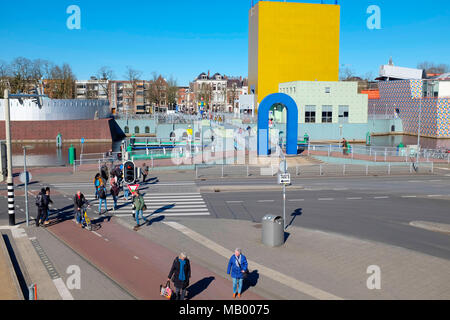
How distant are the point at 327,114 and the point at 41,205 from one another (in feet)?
177

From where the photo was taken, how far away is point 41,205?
17938 millimetres

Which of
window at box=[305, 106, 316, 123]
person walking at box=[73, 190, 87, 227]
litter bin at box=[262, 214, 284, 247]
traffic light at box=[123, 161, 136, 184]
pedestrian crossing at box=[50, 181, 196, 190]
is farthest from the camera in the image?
window at box=[305, 106, 316, 123]

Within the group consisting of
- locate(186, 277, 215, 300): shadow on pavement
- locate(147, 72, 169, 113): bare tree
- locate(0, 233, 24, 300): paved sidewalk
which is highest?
locate(147, 72, 169, 113): bare tree

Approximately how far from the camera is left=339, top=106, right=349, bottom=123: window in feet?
217

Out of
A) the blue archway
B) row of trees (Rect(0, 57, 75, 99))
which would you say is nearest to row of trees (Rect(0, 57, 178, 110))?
row of trees (Rect(0, 57, 75, 99))

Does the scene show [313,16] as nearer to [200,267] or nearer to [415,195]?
[415,195]

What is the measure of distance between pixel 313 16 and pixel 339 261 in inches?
2745

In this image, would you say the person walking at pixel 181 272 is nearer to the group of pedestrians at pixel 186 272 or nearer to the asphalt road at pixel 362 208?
the group of pedestrians at pixel 186 272

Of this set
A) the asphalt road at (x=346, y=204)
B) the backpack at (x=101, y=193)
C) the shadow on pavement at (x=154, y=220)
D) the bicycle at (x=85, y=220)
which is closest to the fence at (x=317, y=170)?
the asphalt road at (x=346, y=204)

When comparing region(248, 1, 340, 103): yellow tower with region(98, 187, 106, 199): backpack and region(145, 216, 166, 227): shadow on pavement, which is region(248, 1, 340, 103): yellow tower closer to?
region(98, 187, 106, 199): backpack

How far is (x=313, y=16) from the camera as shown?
76.3m

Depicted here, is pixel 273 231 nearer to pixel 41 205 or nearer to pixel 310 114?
pixel 41 205

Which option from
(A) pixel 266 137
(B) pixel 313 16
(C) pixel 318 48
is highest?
(B) pixel 313 16
